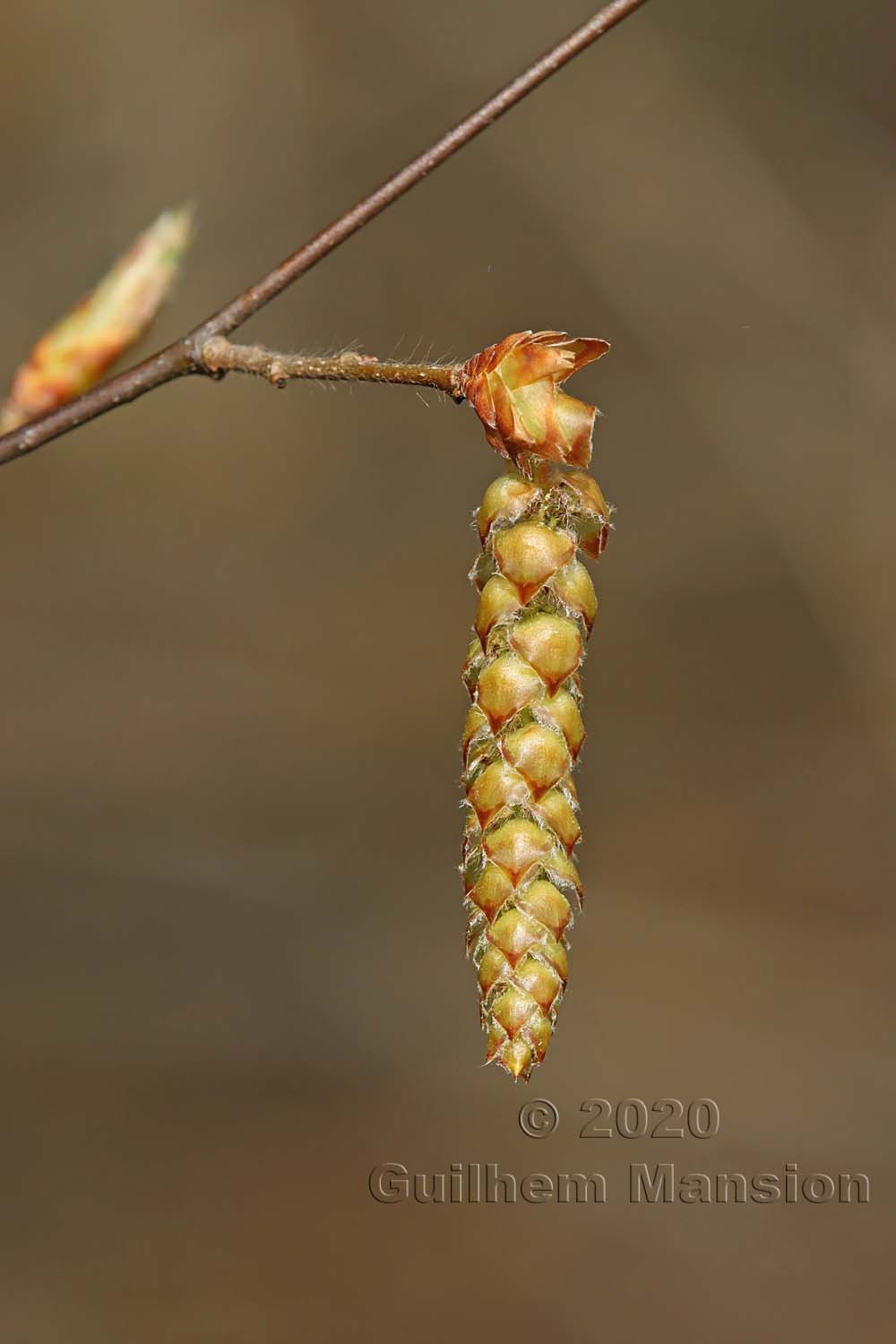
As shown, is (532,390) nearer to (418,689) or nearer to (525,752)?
(525,752)

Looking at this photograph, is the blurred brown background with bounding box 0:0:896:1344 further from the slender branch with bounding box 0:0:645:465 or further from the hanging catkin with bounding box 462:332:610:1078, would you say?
the hanging catkin with bounding box 462:332:610:1078

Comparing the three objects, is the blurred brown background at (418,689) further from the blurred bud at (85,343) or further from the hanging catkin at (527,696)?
the hanging catkin at (527,696)

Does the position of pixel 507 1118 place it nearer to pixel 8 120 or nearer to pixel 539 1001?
pixel 539 1001

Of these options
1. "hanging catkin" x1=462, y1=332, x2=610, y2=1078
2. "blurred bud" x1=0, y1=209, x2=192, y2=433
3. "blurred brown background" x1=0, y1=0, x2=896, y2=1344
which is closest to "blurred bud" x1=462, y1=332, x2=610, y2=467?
"hanging catkin" x1=462, y1=332, x2=610, y2=1078

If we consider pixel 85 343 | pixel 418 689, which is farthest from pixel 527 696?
pixel 418 689

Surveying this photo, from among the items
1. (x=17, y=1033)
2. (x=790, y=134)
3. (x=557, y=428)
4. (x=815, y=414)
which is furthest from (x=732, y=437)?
(x=557, y=428)

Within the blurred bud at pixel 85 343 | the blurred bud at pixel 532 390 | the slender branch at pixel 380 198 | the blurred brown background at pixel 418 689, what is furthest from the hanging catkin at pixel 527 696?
the blurred brown background at pixel 418 689

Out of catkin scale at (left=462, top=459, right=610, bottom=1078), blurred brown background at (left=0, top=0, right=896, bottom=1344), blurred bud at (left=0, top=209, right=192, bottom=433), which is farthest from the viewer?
blurred brown background at (left=0, top=0, right=896, bottom=1344)
